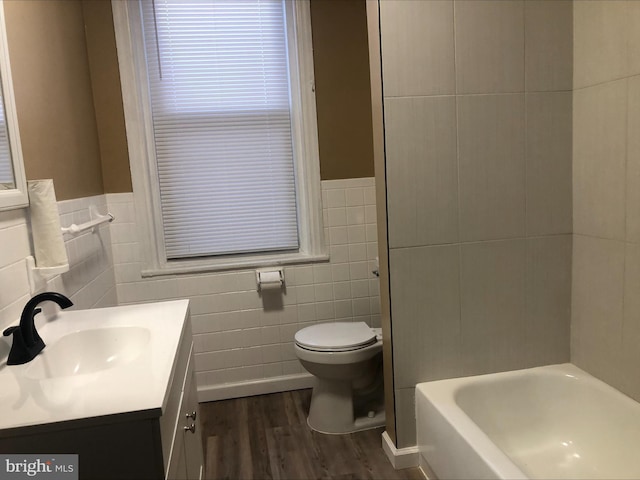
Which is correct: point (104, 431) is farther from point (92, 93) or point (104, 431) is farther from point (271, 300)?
point (92, 93)

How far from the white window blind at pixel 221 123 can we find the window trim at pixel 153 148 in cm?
5

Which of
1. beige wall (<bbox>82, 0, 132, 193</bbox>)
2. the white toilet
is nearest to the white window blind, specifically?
beige wall (<bbox>82, 0, 132, 193</bbox>)

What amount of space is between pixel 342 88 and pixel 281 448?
2.01m

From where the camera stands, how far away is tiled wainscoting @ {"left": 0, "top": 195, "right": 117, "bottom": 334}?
4.66 feet

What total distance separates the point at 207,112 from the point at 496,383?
2091 millimetres

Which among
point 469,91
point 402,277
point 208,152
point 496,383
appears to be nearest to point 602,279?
point 496,383

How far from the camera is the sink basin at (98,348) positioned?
4.66 ft

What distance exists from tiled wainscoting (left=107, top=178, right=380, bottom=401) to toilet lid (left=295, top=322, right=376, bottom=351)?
1.16 feet

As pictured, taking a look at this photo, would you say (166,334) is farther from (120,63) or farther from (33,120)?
(120,63)

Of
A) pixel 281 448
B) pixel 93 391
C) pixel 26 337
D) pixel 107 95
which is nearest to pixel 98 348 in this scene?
pixel 26 337

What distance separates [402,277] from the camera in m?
2.03

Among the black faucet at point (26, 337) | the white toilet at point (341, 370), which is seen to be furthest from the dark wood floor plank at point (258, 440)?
the black faucet at point (26, 337)

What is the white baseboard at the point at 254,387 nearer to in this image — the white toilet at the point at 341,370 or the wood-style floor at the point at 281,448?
the wood-style floor at the point at 281,448

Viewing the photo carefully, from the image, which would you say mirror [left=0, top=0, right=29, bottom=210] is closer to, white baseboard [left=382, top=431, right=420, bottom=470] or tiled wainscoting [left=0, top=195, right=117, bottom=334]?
tiled wainscoting [left=0, top=195, right=117, bottom=334]
